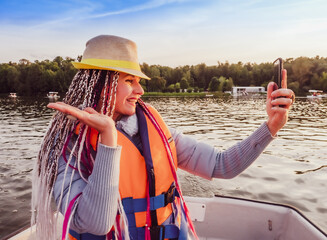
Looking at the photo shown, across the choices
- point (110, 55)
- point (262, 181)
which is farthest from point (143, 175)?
point (262, 181)

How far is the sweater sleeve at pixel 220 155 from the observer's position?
191cm

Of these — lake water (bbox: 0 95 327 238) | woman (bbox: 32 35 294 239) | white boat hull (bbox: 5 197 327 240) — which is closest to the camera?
woman (bbox: 32 35 294 239)

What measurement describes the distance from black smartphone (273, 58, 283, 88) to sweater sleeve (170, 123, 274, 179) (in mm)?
301

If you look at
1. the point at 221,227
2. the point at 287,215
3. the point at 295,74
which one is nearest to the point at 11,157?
the point at 221,227

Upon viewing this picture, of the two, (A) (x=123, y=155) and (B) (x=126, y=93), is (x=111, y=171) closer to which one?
(A) (x=123, y=155)

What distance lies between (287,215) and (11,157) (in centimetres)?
1224

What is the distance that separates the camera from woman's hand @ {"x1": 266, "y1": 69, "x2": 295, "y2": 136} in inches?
66.9

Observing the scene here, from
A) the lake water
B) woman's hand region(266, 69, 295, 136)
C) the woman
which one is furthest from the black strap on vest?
the lake water

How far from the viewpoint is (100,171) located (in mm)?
1343

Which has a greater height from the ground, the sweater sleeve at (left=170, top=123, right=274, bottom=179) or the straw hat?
the straw hat

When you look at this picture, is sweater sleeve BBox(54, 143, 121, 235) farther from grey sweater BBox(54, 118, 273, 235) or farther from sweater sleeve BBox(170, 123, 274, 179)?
sweater sleeve BBox(170, 123, 274, 179)

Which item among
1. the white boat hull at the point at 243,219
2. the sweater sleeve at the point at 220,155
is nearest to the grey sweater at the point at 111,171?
the sweater sleeve at the point at 220,155

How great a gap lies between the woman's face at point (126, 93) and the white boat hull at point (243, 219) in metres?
1.95

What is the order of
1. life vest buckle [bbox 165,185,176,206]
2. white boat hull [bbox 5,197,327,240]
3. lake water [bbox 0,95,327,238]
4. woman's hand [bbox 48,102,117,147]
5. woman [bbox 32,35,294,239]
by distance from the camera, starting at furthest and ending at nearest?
1. lake water [bbox 0,95,327,238]
2. white boat hull [bbox 5,197,327,240]
3. life vest buckle [bbox 165,185,176,206]
4. woman [bbox 32,35,294,239]
5. woman's hand [bbox 48,102,117,147]
